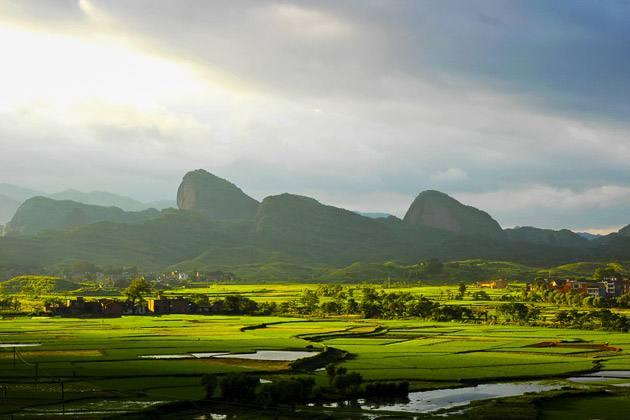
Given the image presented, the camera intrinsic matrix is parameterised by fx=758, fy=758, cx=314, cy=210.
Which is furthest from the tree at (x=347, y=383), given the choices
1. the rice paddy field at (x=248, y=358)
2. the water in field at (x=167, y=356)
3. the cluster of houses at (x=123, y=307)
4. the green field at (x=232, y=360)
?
the cluster of houses at (x=123, y=307)

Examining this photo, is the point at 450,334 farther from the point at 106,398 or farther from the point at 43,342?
the point at 106,398

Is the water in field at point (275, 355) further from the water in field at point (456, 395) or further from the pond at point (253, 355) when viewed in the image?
the water in field at point (456, 395)

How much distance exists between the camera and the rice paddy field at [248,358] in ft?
159

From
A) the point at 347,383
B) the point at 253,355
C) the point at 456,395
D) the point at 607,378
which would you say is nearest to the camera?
the point at 347,383

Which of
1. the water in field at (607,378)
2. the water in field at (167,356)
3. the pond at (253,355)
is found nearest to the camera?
the water in field at (607,378)

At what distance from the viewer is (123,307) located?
5605 inches

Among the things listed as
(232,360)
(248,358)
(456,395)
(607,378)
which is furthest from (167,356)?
(607,378)

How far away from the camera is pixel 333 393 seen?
5097 cm

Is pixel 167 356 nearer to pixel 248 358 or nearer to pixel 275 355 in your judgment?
pixel 248 358

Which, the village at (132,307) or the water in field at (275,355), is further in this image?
the village at (132,307)

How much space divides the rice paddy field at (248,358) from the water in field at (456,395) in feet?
3.97

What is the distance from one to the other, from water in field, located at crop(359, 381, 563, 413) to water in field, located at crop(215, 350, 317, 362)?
18.5 metres

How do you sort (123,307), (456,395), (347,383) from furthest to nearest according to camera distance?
1. (123,307)
2. (456,395)
3. (347,383)

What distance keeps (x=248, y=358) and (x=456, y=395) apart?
2306cm
